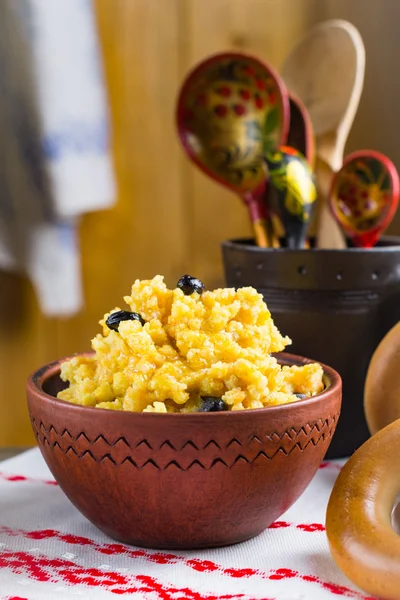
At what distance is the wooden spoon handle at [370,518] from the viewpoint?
24.9 inches

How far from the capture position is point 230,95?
1154mm

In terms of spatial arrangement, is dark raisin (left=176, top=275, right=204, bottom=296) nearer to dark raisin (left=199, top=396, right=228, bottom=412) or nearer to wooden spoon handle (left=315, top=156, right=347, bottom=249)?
dark raisin (left=199, top=396, right=228, bottom=412)

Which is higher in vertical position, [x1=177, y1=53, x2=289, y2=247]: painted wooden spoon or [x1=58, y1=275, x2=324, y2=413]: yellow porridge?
[x1=177, y1=53, x2=289, y2=247]: painted wooden spoon

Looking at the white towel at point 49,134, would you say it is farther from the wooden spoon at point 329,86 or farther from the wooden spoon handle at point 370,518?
the wooden spoon handle at point 370,518

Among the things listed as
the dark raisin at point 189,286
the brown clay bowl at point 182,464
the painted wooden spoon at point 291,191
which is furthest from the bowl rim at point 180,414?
the painted wooden spoon at point 291,191

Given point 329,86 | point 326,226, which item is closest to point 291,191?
point 326,226

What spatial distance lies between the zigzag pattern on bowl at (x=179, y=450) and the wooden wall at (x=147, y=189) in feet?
2.94

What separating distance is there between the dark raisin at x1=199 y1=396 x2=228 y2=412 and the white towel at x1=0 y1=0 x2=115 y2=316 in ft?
2.61

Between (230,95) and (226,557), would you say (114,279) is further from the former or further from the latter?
(226,557)

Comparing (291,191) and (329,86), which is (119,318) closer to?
(291,191)

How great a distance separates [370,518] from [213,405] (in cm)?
16

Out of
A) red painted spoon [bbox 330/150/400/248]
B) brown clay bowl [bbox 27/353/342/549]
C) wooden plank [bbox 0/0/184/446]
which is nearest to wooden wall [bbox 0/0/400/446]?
wooden plank [bbox 0/0/184/446]

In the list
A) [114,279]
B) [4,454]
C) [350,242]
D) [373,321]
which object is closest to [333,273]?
[373,321]

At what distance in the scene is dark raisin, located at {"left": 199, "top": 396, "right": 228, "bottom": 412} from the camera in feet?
2.36
